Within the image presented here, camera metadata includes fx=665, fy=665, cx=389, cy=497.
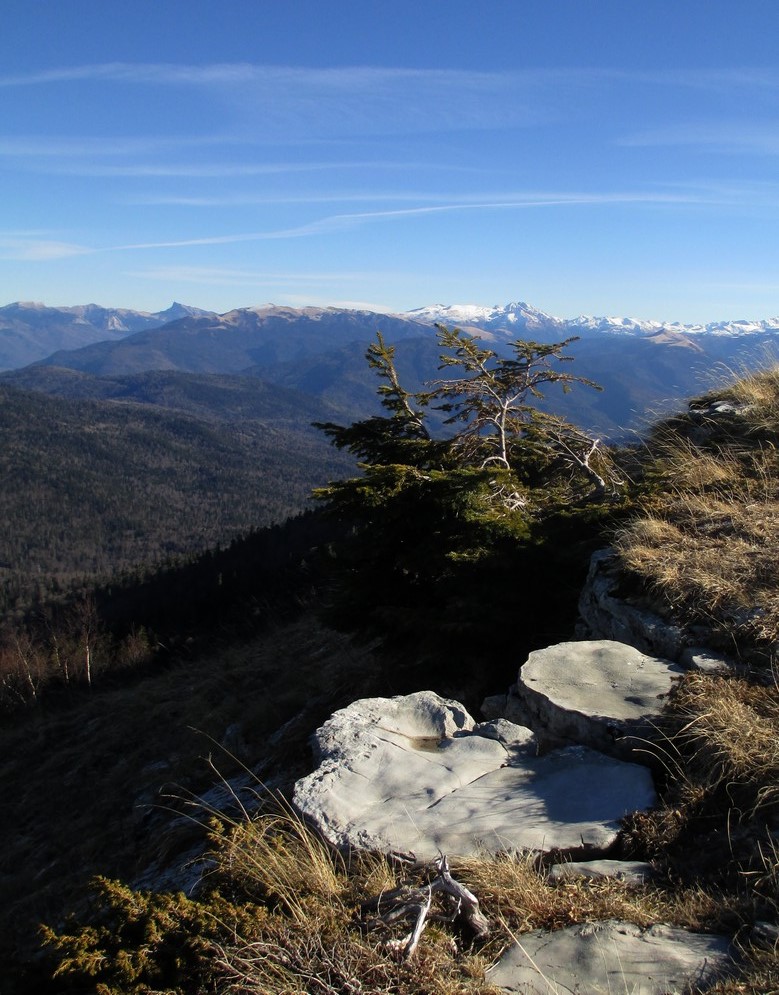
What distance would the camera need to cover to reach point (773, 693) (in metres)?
4.46

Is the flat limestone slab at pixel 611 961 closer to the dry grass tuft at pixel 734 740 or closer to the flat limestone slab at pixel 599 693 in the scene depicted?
the dry grass tuft at pixel 734 740

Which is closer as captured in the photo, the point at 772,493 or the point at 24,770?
the point at 772,493

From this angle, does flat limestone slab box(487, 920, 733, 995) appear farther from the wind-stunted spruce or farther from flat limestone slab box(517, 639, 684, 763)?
the wind-stunted spruce

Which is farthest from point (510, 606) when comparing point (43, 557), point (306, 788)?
point (43, 557)

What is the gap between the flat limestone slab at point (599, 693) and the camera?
4.56 m

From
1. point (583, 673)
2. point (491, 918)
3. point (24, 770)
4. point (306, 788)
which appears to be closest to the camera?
point (491, 918)

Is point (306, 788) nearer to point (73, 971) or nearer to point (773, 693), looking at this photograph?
point (73, 971)

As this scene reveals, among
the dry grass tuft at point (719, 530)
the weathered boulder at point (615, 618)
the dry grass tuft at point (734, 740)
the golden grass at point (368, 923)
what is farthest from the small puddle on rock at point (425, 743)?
the dry grass tuft at point (719, 530)

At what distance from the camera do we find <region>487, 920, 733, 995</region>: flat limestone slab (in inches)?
110

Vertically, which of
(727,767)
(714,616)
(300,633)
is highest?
(714,616)

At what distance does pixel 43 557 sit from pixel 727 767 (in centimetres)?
20059

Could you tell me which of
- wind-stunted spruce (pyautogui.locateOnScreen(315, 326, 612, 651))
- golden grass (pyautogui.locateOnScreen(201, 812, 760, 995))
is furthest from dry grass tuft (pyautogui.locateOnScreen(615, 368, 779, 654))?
golden grass (pyautogui.locateOnScreen(201, 812, 760, 995))

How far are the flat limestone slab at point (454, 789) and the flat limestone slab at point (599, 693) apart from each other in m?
0.19

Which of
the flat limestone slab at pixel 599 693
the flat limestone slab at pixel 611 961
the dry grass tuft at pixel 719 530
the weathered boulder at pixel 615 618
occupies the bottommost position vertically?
the flat limestone slab at pixel 611 961
